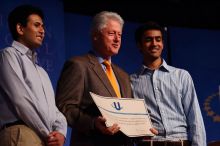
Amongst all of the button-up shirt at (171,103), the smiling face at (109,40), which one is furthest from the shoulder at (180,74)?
the smiling face at (109,40)

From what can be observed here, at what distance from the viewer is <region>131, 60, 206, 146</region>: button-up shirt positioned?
3.03 metres

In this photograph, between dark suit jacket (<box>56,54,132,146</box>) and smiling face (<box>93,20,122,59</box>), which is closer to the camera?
dark suit jacket (<box>56,54,132,146</box>)

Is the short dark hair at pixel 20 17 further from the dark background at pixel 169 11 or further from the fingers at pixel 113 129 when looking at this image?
the dark background at pixel 169 11

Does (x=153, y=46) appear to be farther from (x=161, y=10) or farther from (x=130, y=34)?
(x=161, y=10)

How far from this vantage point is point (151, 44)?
3199 mm

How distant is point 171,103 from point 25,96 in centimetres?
106

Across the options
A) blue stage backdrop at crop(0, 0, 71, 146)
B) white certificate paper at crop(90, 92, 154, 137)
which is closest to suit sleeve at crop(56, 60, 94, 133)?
white certificate paper at crop(90, 92, 154, 137)

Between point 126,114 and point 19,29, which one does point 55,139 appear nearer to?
point 126,114

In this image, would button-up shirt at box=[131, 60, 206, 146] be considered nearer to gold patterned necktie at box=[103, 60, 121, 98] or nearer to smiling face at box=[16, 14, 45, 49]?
gold patterned necktie at box=[103, 60, 121, 98]

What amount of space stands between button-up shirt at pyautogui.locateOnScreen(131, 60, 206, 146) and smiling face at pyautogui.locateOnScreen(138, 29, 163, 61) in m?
0.08

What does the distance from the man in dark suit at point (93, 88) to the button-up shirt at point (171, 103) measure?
8.8 inches

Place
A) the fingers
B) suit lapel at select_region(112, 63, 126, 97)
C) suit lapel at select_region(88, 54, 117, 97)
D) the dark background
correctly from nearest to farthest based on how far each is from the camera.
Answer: the fingers, suit lapel at select_region(88, 54, 117, 97), suit lapel at select_region(112, 63, 126, 97), the dark background

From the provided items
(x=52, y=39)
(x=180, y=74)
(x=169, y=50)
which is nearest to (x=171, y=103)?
(x=180, y=74)

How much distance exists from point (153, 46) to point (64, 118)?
90 cm
